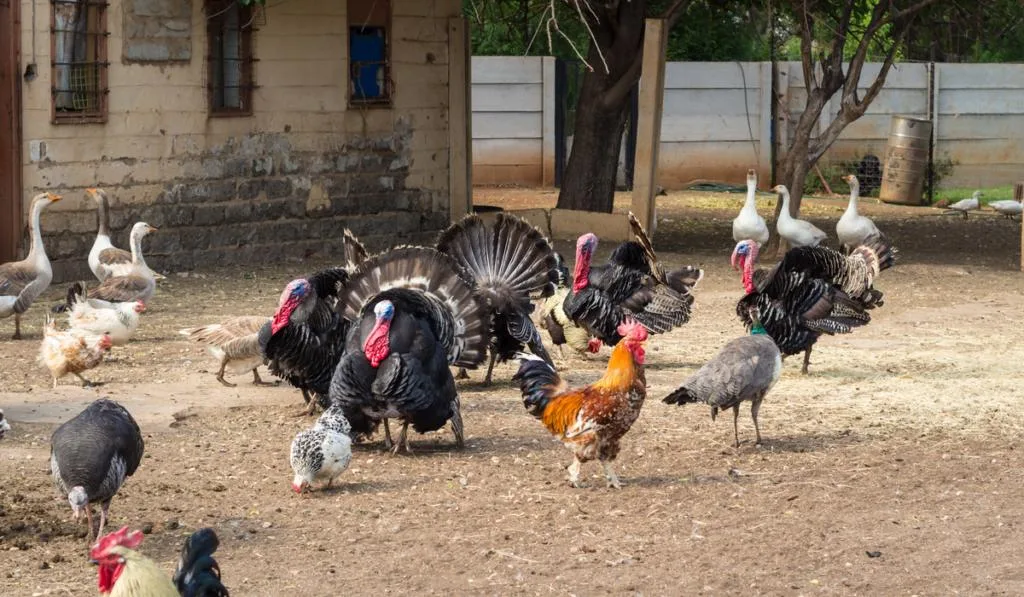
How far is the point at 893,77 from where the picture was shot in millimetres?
25219

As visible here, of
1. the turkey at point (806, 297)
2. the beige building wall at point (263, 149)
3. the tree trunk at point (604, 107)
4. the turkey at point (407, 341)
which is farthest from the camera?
the tree trunk at point (604, 107)

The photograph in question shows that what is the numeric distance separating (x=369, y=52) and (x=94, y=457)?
1114 cm

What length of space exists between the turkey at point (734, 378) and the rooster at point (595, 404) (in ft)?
2.07

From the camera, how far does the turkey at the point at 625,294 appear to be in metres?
10.9

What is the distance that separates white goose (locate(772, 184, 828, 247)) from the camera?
16.0m

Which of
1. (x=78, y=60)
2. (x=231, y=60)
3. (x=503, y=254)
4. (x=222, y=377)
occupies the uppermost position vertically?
(x=231, y=60)

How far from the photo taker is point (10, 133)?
1410cm

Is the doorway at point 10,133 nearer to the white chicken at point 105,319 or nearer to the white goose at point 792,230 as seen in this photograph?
the white chicken at point 105,319

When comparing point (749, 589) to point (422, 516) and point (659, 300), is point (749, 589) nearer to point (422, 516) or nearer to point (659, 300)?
point (422, 516)

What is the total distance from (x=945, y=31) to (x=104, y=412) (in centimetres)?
2310

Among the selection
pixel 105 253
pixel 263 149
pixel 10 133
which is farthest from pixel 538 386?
pixel 263 149

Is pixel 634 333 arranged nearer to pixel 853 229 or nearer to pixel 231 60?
pixel 853 229

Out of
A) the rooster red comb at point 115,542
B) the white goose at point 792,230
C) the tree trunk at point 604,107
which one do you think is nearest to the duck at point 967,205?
the tree trunk at point 604,107

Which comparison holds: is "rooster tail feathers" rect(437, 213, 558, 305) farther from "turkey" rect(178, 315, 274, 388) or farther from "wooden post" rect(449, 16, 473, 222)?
"wooden post" rect(449, 16, 473, 222)
